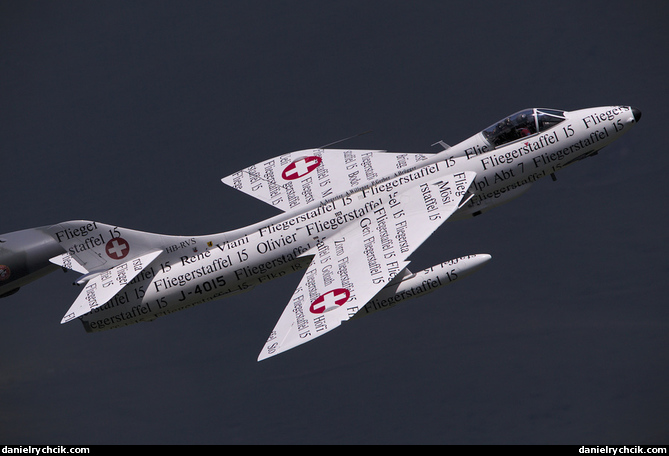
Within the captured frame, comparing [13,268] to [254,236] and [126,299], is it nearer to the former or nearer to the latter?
[126,299]

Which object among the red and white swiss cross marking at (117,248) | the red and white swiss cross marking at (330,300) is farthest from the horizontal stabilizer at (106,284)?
the red and white swiss cross marking at (330,300)

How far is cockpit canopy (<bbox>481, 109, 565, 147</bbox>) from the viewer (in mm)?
33656

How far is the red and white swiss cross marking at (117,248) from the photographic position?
32781 mm

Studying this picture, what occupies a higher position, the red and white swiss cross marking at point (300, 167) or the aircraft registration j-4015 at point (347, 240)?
the red and white swiss cross marking at point (300, 167)

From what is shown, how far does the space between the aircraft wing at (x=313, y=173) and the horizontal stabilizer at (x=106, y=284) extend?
502cm

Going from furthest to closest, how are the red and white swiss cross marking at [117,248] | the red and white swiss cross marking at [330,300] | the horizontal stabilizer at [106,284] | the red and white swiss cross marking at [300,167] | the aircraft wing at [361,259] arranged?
the red and white swiss cross marking at [300,167] → the red and white swiss cross marking at [117,248] → the horizontal stabilizer at [106,284] → the red and white swiss cross marking at [330,300] → the aircraft wing at [361,259]

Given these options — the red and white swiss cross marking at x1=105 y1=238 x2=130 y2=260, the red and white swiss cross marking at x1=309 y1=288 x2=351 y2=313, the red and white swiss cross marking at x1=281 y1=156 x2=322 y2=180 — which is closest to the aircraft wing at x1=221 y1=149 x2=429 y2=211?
the red and white swiss cross marking at x1=281 y1=156 x2=322 y2=180

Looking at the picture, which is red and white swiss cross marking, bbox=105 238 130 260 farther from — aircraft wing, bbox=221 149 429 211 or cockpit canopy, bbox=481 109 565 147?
cockpit canopy, bbox=481 109 565 147

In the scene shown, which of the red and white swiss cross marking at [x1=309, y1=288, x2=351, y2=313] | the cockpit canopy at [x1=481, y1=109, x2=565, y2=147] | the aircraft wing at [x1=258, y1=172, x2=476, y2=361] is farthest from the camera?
the cockpit canopy at [x1=481, y1=109, x2=565, y2=147]

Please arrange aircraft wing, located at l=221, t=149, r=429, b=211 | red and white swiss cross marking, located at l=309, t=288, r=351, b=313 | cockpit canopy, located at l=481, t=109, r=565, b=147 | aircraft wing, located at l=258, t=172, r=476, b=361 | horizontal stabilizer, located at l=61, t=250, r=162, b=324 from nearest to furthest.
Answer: aircraft wing, located at l=258, t=172, r=476, b=361, red and white swiss cross marking, located at l=309, t=288, r=351, b=313, horizontal stabilizer, located at l=61, t=250, r=162, b=324, cockpit canopy, located at l=481, t=109, r=565, b=147, aircraft wing, located at l=221, t=149, r=429, b=211

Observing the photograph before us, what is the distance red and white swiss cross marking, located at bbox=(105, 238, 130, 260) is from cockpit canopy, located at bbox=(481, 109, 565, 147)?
40.5 ft

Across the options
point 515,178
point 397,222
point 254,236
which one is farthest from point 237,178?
point 515,178

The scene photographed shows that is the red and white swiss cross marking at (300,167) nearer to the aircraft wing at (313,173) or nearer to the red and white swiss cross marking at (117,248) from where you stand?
the aircraft wing at (313,173)

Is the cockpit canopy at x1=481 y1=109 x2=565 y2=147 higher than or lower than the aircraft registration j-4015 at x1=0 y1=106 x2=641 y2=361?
higher
